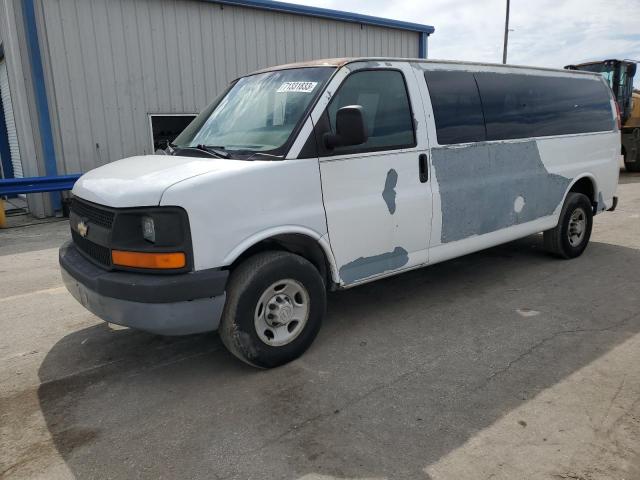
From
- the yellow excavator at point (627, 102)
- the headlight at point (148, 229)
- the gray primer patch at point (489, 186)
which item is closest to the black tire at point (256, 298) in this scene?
the headlight at point (148, 229)

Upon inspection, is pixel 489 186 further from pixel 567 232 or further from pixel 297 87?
pixel 297 87

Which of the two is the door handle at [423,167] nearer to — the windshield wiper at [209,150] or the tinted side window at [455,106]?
the tinted side window at [455,106]

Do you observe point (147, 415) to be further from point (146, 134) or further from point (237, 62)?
point (237, 62)

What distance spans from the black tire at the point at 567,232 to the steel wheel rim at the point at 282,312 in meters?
3.64

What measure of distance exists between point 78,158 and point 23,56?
2.06 m

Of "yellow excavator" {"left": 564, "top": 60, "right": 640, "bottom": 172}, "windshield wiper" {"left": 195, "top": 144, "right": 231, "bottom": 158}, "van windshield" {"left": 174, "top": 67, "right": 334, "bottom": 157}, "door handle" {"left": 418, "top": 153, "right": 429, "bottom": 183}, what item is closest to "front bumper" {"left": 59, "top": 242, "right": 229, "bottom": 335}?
"windshield wiper" {"left": 195, "top": 144, "right": 231, "bottom": 158}

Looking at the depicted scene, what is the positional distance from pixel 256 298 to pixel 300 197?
736 millimetres

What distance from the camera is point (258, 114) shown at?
3.95 metres

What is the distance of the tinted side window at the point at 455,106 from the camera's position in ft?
14.3

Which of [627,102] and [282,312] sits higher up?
[627,102]

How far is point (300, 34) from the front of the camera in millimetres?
12852

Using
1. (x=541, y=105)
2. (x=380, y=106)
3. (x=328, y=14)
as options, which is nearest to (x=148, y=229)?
(x=380, y=106)

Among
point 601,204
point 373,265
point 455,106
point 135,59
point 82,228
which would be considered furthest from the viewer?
point 135,59

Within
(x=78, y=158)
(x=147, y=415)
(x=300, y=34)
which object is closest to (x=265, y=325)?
(x=147, y=415)
